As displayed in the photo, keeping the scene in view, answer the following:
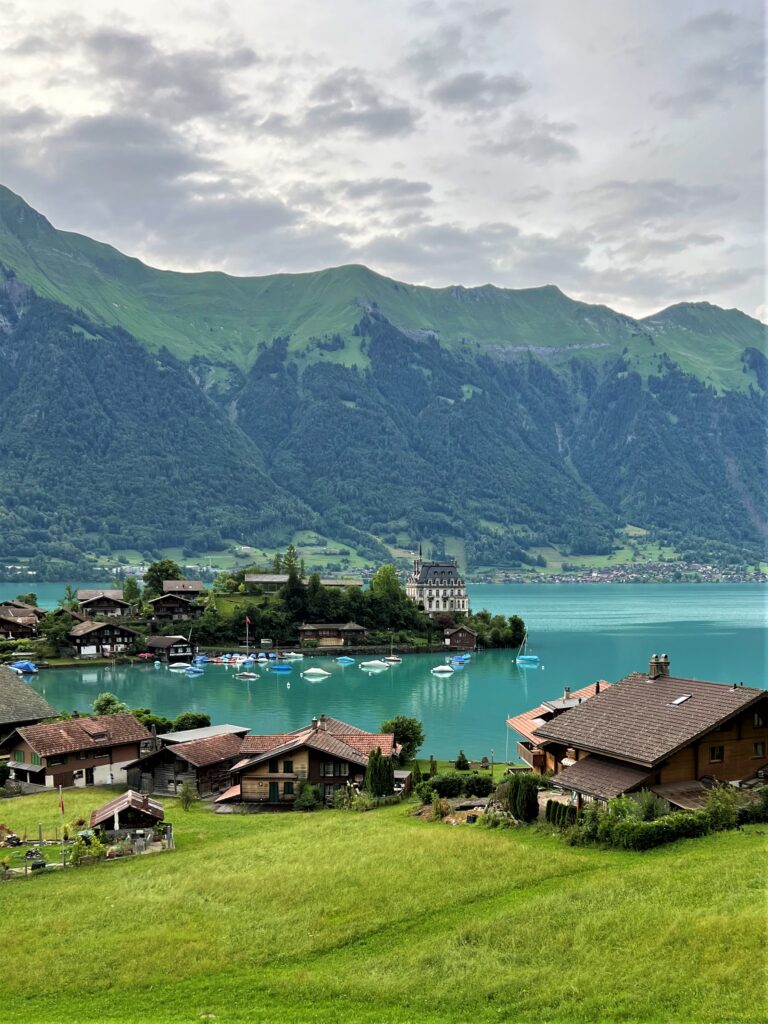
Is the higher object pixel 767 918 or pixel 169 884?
pixel 767 918

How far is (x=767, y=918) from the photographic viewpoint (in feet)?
48.2

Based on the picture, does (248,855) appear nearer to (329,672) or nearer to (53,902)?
(53,902)

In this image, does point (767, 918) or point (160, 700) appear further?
point (160, 700)

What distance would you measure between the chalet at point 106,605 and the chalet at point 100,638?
24.4 ft

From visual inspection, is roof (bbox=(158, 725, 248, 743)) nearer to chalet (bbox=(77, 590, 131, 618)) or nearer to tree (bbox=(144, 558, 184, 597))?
chalet (bbox=(77, 590, 131, 618))

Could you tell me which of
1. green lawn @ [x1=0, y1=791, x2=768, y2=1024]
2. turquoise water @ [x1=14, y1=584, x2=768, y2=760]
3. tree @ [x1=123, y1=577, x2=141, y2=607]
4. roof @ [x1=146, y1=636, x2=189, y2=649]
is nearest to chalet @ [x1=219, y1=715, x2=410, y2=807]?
green lawn @ [x1=0, y1=791, x2=768, y2=1024]

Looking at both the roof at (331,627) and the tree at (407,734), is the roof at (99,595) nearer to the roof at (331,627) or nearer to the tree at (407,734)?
the roof at (331,627)

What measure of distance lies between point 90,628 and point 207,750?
237 ft

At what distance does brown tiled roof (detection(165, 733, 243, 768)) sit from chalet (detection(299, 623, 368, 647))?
7401 centimetres

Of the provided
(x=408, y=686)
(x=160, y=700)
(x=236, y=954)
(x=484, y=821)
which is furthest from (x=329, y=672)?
(x=236, y=954)

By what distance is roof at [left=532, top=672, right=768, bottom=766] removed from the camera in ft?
80.6

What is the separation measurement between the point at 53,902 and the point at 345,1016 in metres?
9.17

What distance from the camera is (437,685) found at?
300 ft

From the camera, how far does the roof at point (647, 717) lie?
24.6 meters
